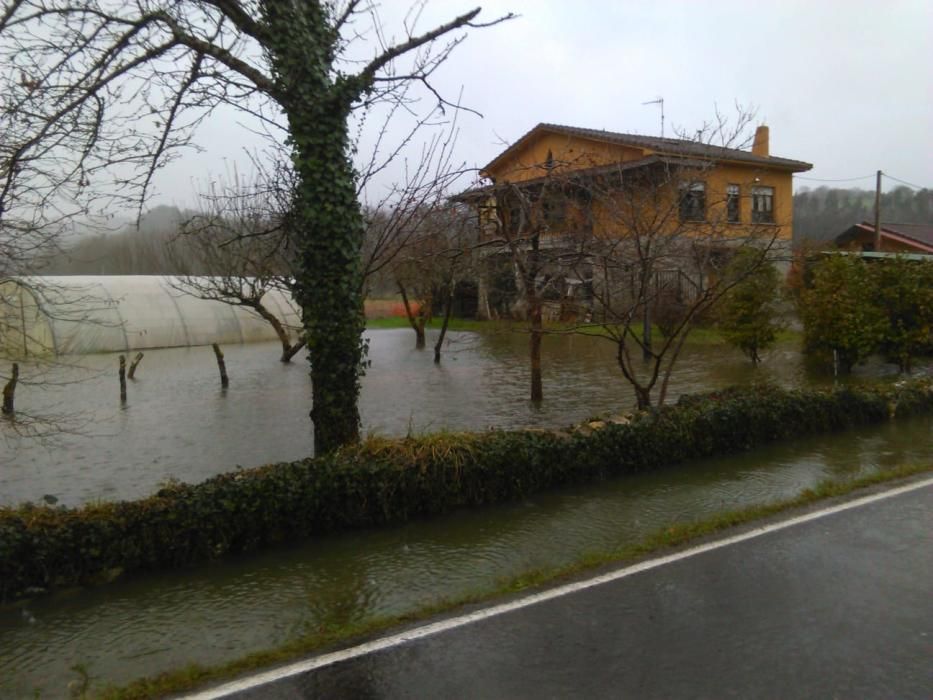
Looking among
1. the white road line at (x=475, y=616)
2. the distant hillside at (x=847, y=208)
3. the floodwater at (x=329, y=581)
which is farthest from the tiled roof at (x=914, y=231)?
the white road line at (x=475, y=616)

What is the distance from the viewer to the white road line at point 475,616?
13.7 feet

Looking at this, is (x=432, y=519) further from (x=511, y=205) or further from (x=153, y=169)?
(x=511, y=205)

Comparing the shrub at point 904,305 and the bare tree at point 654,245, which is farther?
the shrub at point 904,305

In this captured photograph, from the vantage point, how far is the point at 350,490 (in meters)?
6.70

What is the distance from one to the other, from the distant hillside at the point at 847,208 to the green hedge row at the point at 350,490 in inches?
1305

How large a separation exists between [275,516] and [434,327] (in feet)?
98.0

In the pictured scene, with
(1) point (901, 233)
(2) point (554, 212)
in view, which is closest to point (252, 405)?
(2) point (554, 212)

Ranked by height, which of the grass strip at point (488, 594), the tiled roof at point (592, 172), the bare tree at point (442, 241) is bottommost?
the grass strip at point (488, 594)

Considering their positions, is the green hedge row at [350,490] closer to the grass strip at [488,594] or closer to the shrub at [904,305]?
the grass strip at [488,594]

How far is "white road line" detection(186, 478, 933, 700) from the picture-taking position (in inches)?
164

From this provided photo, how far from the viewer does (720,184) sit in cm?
1377

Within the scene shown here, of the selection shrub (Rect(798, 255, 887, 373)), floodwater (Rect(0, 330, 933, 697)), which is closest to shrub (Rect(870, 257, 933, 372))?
shrub (Rect(798, 255, 887, 373))

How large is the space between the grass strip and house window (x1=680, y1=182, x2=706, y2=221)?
4.12 m

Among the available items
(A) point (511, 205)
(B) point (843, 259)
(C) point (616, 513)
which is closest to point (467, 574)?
(C) point (616, 513)
